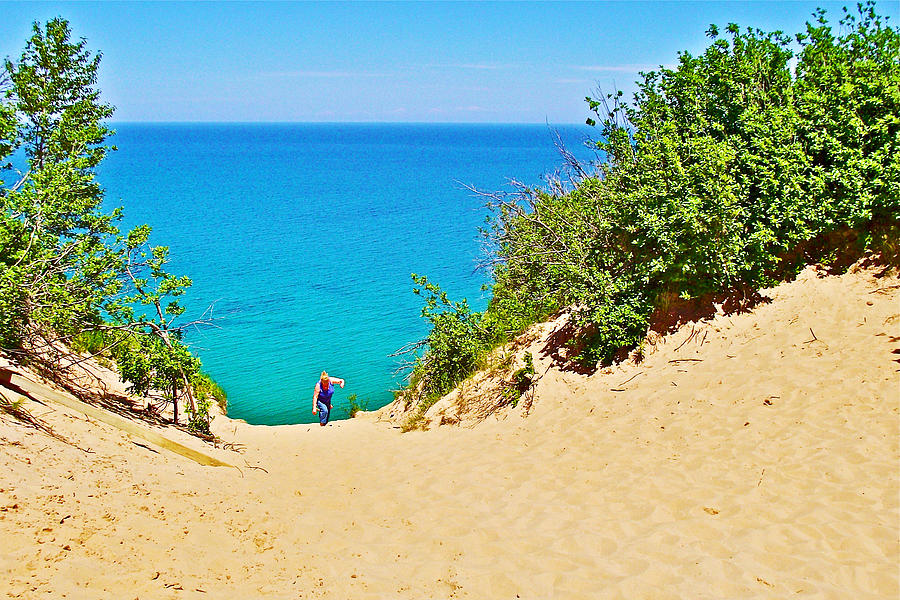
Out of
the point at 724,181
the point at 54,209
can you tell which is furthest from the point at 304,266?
the point at 724,181

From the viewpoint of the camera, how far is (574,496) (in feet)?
23.8

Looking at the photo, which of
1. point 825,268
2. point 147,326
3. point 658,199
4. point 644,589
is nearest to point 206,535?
point 644,589

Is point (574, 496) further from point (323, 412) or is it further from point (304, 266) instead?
point (304, 266)

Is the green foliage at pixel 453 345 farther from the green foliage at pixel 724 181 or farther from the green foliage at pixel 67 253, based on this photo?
the green foliage at pixel 67 253

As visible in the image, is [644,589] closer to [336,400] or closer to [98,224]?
[98,224]

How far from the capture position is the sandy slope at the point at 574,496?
507cm

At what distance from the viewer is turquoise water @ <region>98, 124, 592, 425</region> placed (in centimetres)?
2091

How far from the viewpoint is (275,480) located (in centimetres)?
877

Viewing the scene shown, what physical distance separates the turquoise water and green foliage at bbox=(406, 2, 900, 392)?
302cm

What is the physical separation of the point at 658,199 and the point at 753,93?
3283 millimetres

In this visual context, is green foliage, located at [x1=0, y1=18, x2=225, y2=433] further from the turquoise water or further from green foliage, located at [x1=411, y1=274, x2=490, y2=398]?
green foliage, located at [x1=411, y1=274, x2=490, y2=398]

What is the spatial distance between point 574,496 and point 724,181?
20.7ft

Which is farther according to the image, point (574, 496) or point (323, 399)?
point (323, 399)

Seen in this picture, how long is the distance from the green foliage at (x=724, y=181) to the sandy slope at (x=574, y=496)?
3.28 feet
